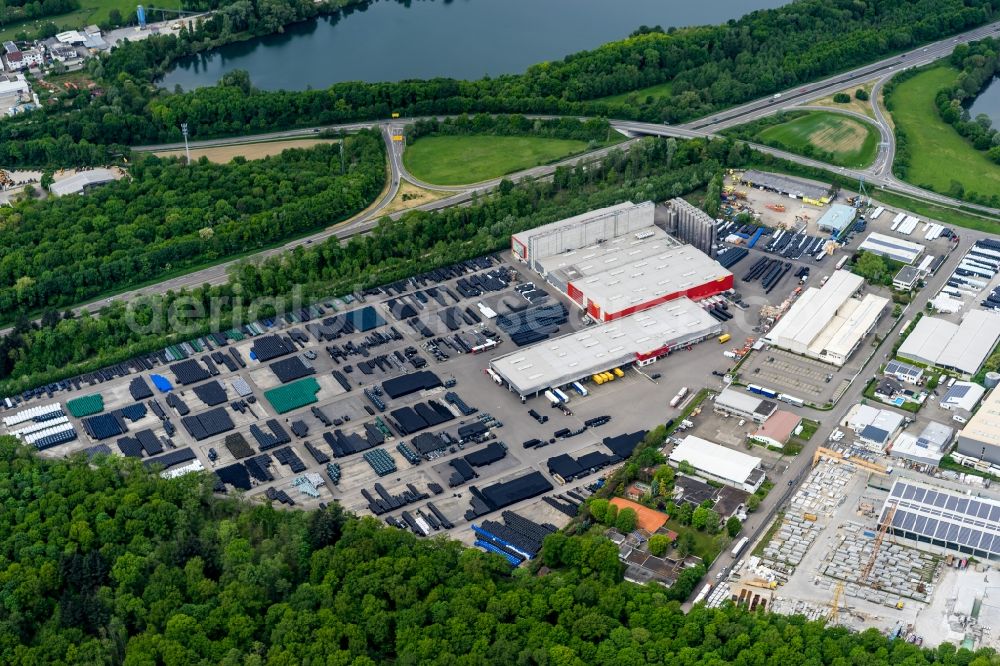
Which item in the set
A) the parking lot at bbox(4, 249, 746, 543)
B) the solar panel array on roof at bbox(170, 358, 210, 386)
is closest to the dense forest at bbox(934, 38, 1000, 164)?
the parking lot at bbox(4, 249, 746, 543)

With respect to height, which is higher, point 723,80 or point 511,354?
point 723,80

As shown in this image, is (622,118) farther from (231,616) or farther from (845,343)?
(231,616)

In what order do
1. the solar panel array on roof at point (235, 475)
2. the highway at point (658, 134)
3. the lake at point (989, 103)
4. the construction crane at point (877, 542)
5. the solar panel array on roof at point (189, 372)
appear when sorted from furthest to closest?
the lake at point (989, 103)
the highway at point (658, 134)
the solar panel array on roof at point (189, 372)
the solar panel array on roof at point (235, 475)
the construction crane at point (877, 542)

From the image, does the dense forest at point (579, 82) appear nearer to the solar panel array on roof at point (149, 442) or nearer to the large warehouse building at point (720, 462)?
the solar panel array on roof at point (149, 442)

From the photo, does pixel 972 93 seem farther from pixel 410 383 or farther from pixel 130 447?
pixel 130 447

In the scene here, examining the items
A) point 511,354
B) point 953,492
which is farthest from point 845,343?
point 511,354

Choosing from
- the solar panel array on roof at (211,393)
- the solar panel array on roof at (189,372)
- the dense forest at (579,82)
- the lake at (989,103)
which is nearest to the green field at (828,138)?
the dense forest at (579,82)

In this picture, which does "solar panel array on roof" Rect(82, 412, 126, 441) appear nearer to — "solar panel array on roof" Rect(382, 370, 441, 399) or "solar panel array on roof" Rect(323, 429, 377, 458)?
"solar panel array on roof" Rect(323, 429, 377, 458)
